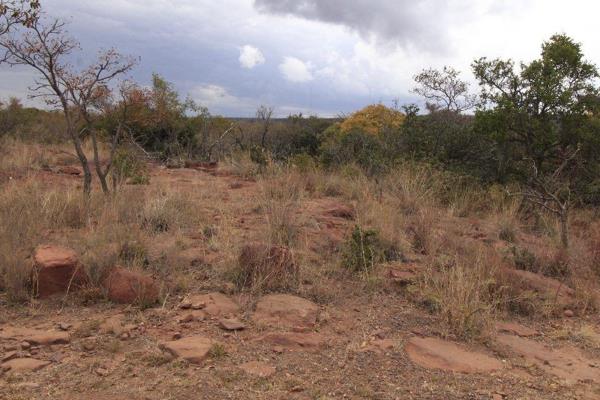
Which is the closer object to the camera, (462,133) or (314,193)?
(314,193)

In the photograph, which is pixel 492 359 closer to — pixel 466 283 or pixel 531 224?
pixel 466 283

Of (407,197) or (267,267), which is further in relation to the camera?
(407,197)

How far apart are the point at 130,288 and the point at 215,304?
709mm

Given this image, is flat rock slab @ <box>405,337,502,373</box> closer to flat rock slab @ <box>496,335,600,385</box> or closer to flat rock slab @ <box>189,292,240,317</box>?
flat rock slab @ <box>496,335,600,385</box>

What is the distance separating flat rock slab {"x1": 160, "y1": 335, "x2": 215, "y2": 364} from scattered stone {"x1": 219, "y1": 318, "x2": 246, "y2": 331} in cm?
22

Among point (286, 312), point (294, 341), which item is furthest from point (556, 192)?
point (294, 341)

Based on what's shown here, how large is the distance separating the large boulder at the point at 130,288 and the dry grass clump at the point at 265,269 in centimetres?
77

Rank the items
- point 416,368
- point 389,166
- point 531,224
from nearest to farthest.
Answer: point 416,368, point 531,224, point 389,166

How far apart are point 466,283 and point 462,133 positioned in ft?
23.1

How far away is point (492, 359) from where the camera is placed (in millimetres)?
4000

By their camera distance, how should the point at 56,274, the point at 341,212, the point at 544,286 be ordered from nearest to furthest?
the point at 56,274, the point at 544,286, the point at 341,212

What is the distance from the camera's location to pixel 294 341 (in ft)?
13.2

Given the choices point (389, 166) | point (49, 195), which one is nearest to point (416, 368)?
point (49, 195)

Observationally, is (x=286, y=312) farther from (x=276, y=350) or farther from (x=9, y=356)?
(x=9, y=356)
